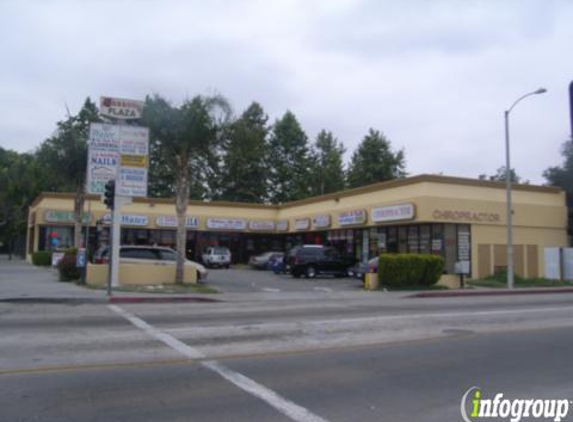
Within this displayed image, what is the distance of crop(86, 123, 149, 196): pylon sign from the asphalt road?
7.46 meters

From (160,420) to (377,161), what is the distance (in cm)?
5685

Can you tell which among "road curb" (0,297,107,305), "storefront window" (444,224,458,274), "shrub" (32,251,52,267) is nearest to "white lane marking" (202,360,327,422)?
"road curb" (0,297,107,305)

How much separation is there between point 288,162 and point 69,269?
45.0m

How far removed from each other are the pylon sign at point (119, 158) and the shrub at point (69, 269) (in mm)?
3897

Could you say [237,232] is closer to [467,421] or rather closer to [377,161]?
[377,161]

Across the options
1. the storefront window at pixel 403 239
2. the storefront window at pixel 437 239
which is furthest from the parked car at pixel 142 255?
the storefront window at pixel 437 239

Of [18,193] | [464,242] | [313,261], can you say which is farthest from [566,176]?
[18,193]

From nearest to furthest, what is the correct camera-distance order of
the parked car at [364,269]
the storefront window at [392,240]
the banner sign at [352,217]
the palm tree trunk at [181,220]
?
the palm tree trunk at [181,220], the parked car at [364,269], the storefront window at [392,240], the banner sign at [352,217]

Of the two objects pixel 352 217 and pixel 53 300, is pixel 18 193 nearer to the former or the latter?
pixel 352 217

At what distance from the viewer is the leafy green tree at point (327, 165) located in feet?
211

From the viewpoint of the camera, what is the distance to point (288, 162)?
6700 centimetres

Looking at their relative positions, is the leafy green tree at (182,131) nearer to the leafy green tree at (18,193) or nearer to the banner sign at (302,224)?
the banner sign at (302,224)

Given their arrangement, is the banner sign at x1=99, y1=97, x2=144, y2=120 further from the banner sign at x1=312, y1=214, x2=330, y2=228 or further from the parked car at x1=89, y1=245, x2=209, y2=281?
the banner sign at x1=312, y1=214, x2=330, y2=228

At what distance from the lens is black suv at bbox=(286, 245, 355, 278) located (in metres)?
32.2
